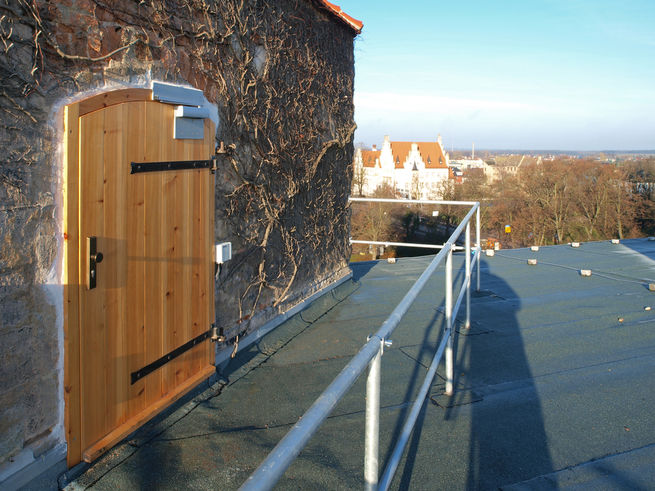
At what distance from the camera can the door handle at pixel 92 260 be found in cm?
244

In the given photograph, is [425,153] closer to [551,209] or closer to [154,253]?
[551,209]

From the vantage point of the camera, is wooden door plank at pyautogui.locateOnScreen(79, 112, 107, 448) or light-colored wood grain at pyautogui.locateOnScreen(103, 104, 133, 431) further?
light-colored wood grain at pyautogui.locateOnScreen(103, 104, 133, 431)

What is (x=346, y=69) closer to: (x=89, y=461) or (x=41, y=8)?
(x=41, y=8)

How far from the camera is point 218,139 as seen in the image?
3568mm

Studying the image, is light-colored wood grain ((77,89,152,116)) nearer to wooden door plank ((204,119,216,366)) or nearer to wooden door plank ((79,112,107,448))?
wooden door plank ((79,112,107,448))

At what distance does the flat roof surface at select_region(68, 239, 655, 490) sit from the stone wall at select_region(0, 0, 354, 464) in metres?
0.44

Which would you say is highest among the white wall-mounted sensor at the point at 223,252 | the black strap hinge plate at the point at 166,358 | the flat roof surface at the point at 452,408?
the white wall-mounted sensor at the point at 223,252

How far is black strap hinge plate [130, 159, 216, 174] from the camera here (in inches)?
108

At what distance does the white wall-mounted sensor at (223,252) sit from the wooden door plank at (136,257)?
77cm

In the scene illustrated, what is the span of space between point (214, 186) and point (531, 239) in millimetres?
30611

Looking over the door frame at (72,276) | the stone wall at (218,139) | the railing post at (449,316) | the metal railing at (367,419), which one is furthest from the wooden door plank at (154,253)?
the railing post at (449,316)

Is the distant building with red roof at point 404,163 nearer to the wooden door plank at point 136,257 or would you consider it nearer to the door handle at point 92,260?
the wooden door plank at point 136,257

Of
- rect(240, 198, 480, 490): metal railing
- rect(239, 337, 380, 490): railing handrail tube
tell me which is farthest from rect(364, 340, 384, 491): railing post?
rect(239, 337, 380, 490): railing handrail tube

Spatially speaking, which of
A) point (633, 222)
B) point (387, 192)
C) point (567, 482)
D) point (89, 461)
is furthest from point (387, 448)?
point (387, 192)
